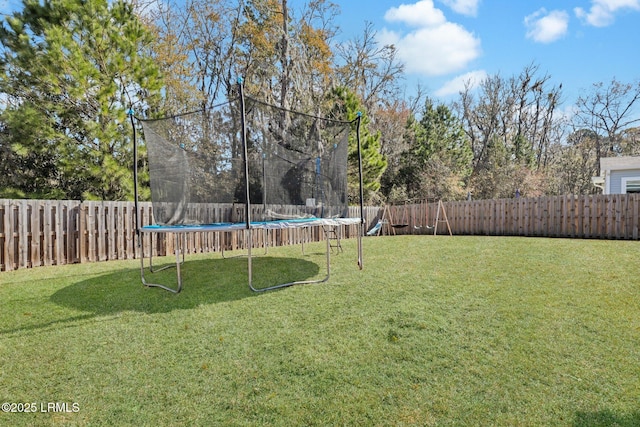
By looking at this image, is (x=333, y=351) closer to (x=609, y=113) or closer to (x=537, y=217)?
(x=537, y=217)

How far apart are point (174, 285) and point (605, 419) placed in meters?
3.47

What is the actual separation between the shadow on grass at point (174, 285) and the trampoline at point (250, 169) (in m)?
0.17

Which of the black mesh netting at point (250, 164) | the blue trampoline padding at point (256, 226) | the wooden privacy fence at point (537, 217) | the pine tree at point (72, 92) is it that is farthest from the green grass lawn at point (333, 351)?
the wooden privacy fence at point (537, 217)

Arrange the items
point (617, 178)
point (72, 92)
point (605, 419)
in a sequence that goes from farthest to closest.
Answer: point (617, 178) → point (72, 92) → point (605, 419)

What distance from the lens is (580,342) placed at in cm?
205

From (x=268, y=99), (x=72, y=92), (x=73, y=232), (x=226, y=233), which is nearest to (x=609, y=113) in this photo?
(x=268, y=99)

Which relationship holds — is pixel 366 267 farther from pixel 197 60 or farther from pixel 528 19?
pixel 197 60

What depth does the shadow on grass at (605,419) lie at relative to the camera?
1365mm

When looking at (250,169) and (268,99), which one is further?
(268,99)

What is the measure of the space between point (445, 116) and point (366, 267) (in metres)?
15.6

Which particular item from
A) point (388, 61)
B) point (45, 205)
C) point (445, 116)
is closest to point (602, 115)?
point (445, 116)

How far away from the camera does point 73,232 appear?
16.4 ft

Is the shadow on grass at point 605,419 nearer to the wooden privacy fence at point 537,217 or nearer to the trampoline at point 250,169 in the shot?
the trampoline at point 250,169

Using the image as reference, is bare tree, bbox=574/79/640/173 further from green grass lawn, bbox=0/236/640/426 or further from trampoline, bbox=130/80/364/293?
trampoline, bbox=130/80/364/293
